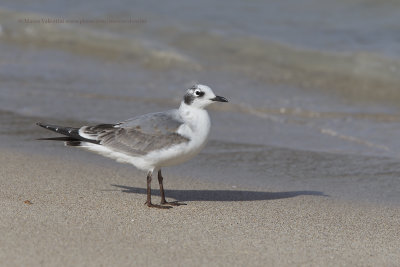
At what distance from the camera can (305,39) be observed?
13.3 meters

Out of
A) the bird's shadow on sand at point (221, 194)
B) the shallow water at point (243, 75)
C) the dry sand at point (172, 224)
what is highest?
the shallow water at point (243, 75)

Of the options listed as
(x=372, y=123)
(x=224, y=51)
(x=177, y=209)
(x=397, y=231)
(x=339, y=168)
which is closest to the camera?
(x=397, y=231)

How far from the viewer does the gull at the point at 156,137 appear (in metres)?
5.30

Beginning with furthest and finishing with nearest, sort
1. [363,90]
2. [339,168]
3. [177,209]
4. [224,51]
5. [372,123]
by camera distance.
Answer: [224,51] < [363,90] < [372,123] < [339,168] < [177,209]

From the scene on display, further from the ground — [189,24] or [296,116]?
[189,24]

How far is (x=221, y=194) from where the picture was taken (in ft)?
19.3

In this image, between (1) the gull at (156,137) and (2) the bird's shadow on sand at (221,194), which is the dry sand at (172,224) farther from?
(1) the gull at (156,137)

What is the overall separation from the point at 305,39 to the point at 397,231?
872 cm

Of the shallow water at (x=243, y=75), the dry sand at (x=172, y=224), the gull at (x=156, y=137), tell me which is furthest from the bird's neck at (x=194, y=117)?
the shallow water at (x=243, y=75)

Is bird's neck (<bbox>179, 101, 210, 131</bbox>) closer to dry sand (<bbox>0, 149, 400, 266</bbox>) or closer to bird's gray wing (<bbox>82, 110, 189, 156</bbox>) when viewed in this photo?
bird's gray wing (<bbox>82, 110, 189, 156</bbox>)

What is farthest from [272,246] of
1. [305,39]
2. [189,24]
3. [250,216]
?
[189,24]

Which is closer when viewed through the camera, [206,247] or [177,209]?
[206,247]

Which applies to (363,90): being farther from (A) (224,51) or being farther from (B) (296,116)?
(A) (224,51)

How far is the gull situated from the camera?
17.4 feet
